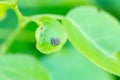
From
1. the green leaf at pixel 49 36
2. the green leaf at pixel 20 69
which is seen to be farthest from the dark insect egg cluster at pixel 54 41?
the green leaf at pixel 20 69

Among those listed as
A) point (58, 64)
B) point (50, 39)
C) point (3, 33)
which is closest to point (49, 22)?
point (50, 39)

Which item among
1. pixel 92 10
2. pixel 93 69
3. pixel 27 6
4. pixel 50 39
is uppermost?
pixel 27 6

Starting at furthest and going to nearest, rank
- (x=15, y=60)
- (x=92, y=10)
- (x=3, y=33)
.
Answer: (x=3, y=33)
(x=92, y=10)
(x=15, y=60)

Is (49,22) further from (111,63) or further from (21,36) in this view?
(21,36)

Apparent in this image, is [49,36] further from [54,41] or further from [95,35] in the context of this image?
[95,35]

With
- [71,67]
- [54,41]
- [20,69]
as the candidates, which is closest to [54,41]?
[54,41]

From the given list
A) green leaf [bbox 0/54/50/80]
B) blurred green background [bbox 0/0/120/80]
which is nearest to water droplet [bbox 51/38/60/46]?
green leaf [bbox 0/54/50/80]

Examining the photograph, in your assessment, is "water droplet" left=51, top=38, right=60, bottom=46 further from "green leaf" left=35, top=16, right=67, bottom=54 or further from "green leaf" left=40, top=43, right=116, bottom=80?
"green leaf" left=40, top=43, right=116, bottom=80
